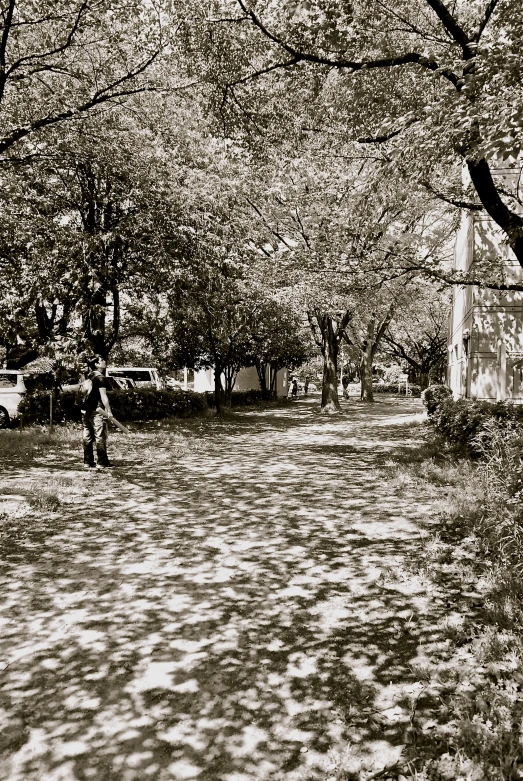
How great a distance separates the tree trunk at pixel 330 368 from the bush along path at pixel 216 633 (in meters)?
17.7

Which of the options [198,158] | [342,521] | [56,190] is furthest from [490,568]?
[56,190]

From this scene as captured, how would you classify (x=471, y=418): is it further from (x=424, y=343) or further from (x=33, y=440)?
(x=424, y=343)

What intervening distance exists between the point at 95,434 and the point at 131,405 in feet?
30.9

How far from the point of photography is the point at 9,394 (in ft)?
54.8

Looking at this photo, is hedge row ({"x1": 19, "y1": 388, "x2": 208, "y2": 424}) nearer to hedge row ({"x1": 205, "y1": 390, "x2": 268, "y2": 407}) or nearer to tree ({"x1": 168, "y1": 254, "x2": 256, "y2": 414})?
tree ({"x1": 168, "y1": 254, "x2": 256, "y2": 414})

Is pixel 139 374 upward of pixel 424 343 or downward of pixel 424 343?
downward

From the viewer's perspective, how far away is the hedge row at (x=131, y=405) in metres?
16.6

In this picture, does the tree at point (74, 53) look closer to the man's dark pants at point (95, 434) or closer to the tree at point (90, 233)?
the tree at point (90, 233)

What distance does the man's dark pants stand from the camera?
10086mm

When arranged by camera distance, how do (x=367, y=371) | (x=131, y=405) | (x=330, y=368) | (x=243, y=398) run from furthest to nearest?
(x=367, y=371)
(x=243, y=398)
(x=330, y=368)
(x=131, y=405)

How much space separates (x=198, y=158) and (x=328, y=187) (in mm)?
3504

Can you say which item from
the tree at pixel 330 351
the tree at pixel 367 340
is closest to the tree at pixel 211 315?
the tree at pixel 330 351

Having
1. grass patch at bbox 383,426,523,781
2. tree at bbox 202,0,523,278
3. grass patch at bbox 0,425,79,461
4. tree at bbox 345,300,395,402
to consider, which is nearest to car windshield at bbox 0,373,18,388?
grass patch at bbox 0,425,79,461

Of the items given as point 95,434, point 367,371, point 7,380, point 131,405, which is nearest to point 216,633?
point 95,434
